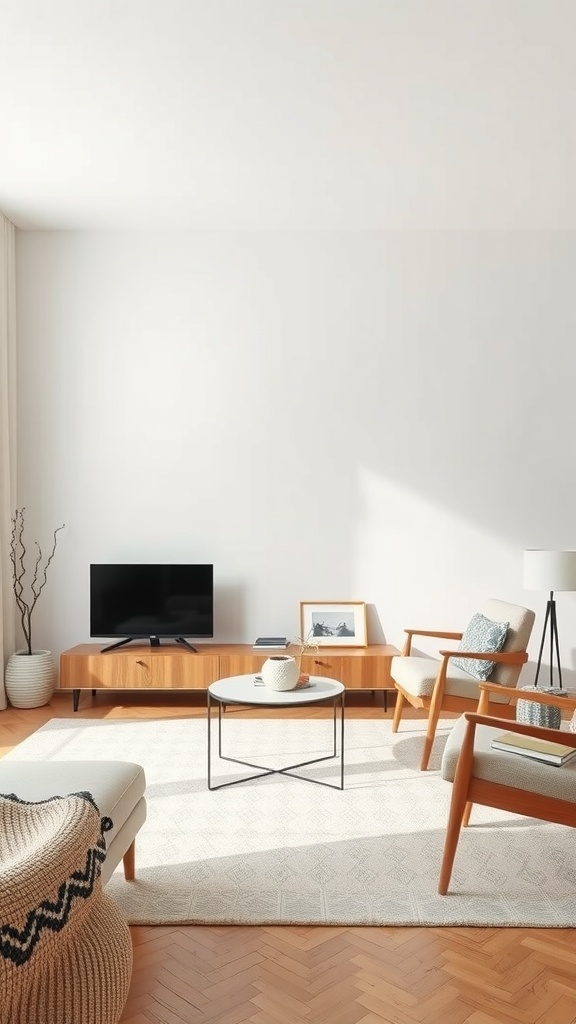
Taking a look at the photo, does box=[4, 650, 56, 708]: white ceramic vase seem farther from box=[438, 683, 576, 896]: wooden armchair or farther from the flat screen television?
box=[438, 683, 576, 896]: wooden armchair

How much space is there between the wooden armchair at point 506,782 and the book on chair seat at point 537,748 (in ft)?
0.07

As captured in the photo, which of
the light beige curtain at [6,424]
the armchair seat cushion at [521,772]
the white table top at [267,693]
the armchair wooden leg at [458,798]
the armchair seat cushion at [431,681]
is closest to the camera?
the armchair seat cushion at [521,772]

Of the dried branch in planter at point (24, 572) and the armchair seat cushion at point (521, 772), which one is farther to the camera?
the dried branch in planter at point (24, 572)

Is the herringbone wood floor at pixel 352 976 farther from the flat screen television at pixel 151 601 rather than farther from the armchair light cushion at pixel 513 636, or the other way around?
the flat screen television at pixel 151 601

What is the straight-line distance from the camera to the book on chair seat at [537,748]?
2.91 meters

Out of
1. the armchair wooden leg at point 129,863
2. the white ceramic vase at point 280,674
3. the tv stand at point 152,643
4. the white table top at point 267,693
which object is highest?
the white ceramic vase at point 280,674

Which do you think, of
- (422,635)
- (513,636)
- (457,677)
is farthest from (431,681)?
(422,635)

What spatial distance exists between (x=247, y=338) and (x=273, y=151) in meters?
1.60

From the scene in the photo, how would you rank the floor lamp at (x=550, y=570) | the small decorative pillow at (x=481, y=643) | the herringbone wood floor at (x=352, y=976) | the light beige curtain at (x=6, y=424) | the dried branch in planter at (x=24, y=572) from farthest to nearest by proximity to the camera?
the dried branch in planter at (x=24, y=572) → the light beige curtain at (x=6, y=424) → the floor lamp at (x=550, y=570) → the small decorative pillow at (x=481, y=643) → the herringbone wood floor at (x=352, y=976)

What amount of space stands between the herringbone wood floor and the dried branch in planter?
3730 mm

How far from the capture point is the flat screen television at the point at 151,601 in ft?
19.3

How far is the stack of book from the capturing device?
5.80 metres

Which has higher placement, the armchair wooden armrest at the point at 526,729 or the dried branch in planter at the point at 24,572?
the dried branch in planter at the point at 24,572

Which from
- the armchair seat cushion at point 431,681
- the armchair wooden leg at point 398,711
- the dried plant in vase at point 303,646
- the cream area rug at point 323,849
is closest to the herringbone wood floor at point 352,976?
the cream area rug at point 323,849
